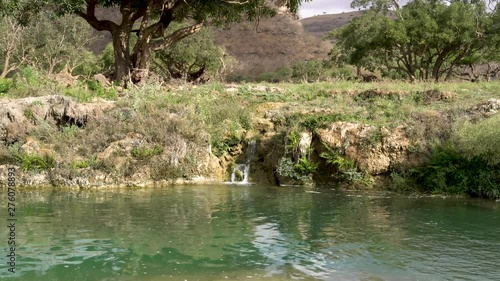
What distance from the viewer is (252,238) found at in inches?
394

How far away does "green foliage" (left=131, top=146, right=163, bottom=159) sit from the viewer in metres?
17.3

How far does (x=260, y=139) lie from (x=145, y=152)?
418 centimetres

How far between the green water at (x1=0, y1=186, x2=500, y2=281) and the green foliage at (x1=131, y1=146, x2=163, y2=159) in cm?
245

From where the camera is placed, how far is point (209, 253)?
905 cm

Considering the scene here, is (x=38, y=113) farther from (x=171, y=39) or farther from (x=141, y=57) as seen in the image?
(x=171, y=39)

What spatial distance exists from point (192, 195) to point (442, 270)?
8459mm

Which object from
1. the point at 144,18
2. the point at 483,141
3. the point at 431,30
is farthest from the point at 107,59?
the point at 483,141

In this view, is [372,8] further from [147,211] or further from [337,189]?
[147,211]

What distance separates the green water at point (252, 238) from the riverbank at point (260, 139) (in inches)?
63.9

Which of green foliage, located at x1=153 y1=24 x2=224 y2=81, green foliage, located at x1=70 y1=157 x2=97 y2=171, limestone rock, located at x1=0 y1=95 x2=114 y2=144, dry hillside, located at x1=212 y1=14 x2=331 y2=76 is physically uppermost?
dry hillside, located at x1=212 y1=14 x2=331 y2=76

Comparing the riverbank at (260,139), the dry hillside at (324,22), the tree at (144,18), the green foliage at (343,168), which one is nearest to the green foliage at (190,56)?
the tree at (144,18)

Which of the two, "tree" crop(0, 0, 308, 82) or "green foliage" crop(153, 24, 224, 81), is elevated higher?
"green foliage" crop(153, 24, 224, 81)

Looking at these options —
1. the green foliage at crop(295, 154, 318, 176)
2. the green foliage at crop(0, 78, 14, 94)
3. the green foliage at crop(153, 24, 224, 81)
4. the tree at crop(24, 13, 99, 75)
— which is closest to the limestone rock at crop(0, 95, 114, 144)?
the green foliage at crop(0, 78, 14, 94)

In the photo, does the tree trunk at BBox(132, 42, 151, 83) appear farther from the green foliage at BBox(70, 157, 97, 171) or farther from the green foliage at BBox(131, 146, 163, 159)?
the green foliage at BBox(70, 157, 97, 171)
